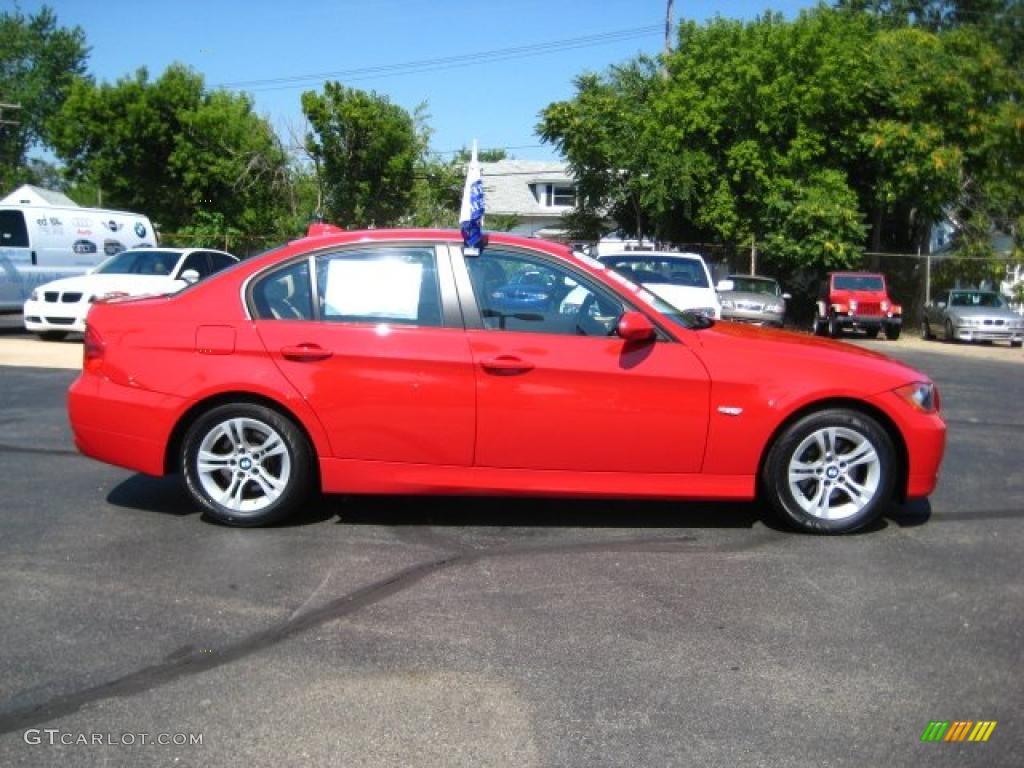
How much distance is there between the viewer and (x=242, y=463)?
5.57 metres

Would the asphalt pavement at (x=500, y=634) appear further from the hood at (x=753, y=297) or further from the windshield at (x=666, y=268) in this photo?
the hood at (x=753, y=297)

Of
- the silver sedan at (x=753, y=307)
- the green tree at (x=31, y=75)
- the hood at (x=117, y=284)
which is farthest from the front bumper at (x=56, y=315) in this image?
the green tree at (x=31, y=75)

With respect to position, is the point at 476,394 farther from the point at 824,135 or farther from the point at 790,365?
the point at 824,135

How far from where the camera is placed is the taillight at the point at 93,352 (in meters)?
5.73

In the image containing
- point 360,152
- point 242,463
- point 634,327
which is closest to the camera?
point 634,327

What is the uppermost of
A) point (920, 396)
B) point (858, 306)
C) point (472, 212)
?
point (472, 212)

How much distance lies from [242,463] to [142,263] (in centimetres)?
1183

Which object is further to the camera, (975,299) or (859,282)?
(859,282)

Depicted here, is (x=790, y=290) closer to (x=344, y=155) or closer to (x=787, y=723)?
(x=344, y=155)

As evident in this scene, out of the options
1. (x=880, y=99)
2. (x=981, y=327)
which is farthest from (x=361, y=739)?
(x=880, y=99)

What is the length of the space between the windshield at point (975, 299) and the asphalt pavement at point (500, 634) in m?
20.8

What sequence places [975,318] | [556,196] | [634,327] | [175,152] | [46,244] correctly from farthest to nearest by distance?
[556,196]
[175,152]
[975,318]
[46,244]
[634,327]

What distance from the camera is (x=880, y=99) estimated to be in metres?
29.9

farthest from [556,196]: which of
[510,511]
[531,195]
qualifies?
[510,511]
